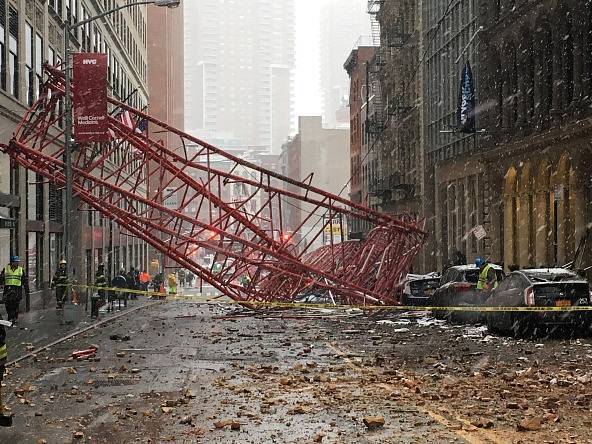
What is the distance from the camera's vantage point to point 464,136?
45656mm

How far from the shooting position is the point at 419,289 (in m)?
30.8

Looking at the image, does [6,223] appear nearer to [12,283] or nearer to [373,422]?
[12,283]

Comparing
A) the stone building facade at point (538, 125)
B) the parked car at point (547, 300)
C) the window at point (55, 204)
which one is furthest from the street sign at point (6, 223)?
the stone building facade at point (538, 125)

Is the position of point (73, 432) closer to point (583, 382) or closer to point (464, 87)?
point (583, 382)

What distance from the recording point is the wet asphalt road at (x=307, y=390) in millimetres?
9992

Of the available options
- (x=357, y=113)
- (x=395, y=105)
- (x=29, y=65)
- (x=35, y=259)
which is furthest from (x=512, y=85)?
(x=357, y=113)

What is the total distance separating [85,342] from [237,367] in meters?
6.88

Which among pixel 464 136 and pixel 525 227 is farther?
pixel 464 136

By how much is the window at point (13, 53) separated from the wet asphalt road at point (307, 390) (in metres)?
13.3

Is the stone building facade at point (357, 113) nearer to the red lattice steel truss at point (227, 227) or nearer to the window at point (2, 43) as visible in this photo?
the red lattice steel truss at point (227, 227)

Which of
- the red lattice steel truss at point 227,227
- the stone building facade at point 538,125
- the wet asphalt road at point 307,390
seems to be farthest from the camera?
the stone building facade at point 538,125

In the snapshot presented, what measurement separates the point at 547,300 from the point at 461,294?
4.95 meters

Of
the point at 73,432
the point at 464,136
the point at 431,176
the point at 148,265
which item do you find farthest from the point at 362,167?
the point at 73,432

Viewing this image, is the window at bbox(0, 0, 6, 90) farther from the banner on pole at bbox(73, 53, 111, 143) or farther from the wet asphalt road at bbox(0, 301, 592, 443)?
the wet asphalt road at bbox(0, 301, 592, 443)
